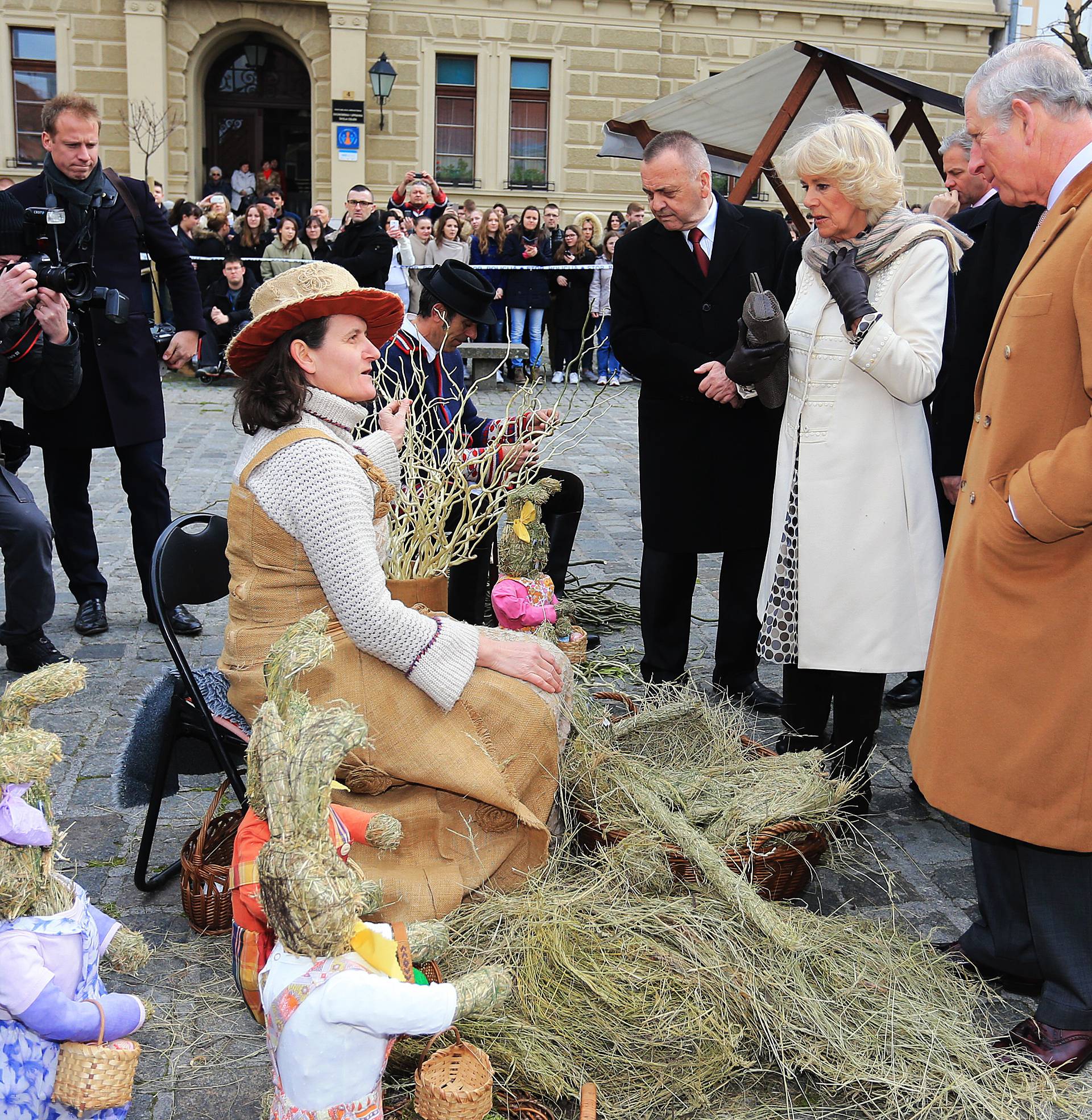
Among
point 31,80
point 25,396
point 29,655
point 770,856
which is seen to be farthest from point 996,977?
point 31,80

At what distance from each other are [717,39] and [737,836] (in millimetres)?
21896

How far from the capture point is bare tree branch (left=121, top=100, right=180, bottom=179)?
19969 mm

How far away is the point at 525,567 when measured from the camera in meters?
4.53

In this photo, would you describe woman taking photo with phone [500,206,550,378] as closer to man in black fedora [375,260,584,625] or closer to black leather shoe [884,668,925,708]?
man in black fedora [375,260,584,625]

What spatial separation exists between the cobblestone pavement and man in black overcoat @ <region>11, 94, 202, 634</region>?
347mm

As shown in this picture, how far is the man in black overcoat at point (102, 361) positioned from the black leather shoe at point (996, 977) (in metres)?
3.35

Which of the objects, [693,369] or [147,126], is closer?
[693,369]

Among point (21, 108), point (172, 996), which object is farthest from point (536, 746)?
point (21, 108)

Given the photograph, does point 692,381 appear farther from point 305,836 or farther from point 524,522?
point 305,836

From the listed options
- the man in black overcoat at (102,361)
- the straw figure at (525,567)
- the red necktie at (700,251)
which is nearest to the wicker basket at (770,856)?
the straw figure at (525,567)

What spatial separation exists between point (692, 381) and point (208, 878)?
7.78 feet

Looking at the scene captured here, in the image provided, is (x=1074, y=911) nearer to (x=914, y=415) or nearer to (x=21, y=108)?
(x=914, y=415)

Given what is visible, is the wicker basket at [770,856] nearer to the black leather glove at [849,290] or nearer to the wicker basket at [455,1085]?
the wicker basket at [455,1085]

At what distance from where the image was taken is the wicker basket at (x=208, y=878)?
306cm
